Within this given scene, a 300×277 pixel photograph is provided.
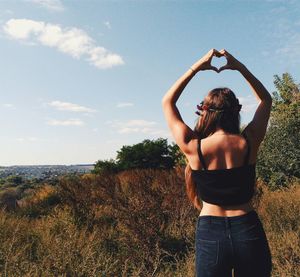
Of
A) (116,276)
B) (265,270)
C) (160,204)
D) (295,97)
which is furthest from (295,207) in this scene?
(295,97)

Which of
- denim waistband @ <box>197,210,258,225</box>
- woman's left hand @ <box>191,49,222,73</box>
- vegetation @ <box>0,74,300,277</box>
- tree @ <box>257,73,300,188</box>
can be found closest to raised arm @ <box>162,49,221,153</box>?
woman's left hand @ <box>191,49,222,73</box>

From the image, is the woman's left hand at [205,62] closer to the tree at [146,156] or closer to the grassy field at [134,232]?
the grassy field at [134,232]

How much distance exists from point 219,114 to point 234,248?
70 cm

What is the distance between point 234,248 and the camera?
82.1 inches

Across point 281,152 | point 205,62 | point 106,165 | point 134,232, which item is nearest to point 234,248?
point 205,62

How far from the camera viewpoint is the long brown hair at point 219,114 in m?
2.25

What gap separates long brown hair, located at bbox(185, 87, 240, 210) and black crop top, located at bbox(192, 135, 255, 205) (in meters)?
0.14

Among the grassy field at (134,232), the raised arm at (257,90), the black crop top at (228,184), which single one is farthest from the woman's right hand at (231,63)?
the grassy field at (134,232)

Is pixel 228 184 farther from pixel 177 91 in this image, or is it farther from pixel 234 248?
pixel 177 91

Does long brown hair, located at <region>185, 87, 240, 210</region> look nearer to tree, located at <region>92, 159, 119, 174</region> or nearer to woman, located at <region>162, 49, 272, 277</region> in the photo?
woman, located at <region>162, 49, 272, 277</region>

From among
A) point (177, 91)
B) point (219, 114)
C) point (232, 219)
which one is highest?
point (177, 91)

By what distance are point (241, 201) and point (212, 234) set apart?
224mm

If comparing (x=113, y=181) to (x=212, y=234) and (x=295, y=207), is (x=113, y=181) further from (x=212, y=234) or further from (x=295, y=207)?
(x=212, y=234)

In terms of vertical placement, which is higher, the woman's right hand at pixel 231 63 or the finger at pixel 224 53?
the finger at pixel 224 53
